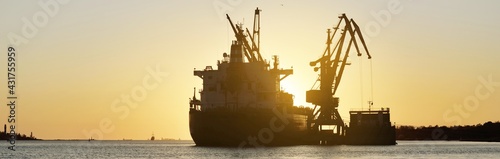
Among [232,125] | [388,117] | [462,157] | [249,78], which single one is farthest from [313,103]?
[462,157]

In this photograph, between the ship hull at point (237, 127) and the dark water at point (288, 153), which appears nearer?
the dark water at point (288, 153)

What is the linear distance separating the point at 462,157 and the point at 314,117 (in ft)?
109

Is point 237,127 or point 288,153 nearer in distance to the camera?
point 288,153

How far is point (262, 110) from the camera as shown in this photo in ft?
284

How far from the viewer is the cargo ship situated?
83688mm

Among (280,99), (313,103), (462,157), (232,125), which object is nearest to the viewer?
(462,157)

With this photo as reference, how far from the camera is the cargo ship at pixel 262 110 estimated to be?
83688 mm

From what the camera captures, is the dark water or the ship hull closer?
the dark water

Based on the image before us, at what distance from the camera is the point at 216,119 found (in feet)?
271

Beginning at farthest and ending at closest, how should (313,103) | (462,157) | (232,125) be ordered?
(313,103) < (232,125) < (462,157)

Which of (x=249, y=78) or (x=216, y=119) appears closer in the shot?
(x=216, y=119)

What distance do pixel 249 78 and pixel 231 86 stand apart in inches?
116

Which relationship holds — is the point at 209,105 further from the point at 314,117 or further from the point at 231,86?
the point at 314,117

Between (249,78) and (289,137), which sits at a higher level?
(249,78)
